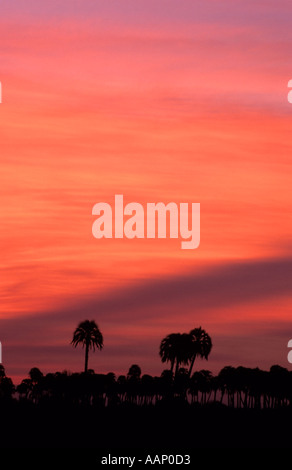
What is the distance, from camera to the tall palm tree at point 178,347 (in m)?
188

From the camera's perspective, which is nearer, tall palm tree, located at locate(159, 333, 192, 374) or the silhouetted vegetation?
the silhouetted vegetation

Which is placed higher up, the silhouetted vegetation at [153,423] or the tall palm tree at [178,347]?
the tall palm tree at [178,347]

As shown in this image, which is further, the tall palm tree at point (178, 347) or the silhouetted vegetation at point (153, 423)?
the tall palm tree at point (178, 347)

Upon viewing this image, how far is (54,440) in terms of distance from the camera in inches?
5610

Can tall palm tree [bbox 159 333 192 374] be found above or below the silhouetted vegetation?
above

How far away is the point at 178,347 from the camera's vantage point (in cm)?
18825

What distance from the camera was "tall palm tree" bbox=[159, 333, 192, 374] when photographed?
188 metres
